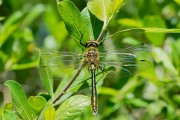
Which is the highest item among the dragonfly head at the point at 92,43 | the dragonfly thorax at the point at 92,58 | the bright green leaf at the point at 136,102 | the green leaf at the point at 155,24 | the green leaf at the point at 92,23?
the green leaf at the point at 155,24

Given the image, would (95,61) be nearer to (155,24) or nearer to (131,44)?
(155,24)

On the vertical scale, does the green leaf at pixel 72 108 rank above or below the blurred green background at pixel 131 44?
below

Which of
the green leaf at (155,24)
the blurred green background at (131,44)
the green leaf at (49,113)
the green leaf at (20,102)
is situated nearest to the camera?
the green leaf at (49,113)

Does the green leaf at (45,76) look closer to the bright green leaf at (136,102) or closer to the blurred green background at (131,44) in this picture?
the blurred green background at (131,44)

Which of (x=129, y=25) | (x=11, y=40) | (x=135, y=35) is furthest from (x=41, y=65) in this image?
(x=135, y=35)

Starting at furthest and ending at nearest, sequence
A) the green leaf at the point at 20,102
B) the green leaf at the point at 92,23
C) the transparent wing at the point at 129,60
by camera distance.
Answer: the transparent wing at the point at 129,60
the green leaf at the point at 92,23
the green leaf at the point at 20,102

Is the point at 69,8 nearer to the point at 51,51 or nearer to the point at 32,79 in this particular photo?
the point at 51,51

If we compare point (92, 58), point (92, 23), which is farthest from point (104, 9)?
point (92, 58)

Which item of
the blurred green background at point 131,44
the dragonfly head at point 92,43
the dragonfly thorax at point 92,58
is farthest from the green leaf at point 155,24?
the dragonfly head at point 92,43
